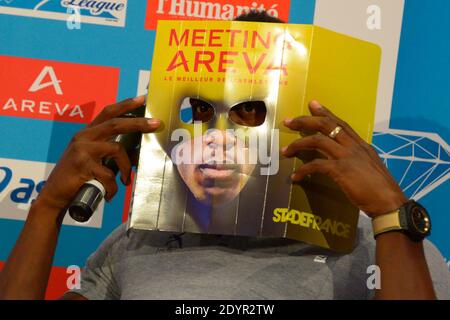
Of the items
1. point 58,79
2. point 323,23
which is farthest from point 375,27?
point 58,79

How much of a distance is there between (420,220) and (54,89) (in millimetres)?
917

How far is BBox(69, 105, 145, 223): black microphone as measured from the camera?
1.02 meters

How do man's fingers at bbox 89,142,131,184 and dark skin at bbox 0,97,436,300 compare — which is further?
man's fingers at bbox 89,142,131,184

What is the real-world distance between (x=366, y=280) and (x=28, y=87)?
0.90m

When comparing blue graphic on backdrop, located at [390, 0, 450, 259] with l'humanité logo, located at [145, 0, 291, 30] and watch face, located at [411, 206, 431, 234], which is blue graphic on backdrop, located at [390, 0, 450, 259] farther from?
watch face, located at [411, 206, 431, 234]

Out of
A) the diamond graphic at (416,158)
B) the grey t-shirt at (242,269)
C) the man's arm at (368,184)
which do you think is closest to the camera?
the man's arm at (368,184)

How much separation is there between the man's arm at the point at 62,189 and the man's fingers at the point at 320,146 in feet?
0.80

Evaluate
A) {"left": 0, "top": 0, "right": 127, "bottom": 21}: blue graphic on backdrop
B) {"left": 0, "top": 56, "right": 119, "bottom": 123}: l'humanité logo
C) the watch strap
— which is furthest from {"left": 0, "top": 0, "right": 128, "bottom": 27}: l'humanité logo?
the watch strap

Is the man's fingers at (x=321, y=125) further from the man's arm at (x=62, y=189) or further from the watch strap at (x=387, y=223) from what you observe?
the man's arm at (x=62, y=189)

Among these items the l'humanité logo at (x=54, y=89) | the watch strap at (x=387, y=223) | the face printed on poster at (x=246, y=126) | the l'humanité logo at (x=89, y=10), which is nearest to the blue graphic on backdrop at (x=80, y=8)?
the l'humanité logo at (x=89, y=10)

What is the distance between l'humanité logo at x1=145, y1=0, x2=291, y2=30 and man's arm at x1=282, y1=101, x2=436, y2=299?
0.52 m

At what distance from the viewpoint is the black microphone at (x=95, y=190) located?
102 centimetres

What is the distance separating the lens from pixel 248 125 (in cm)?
108

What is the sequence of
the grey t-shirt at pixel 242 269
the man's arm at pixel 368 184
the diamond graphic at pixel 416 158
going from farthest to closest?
the diamond graphic at pixel 416 158, the grey t-shirt at pixel 242 269, the man's arm at pixel 368 184
